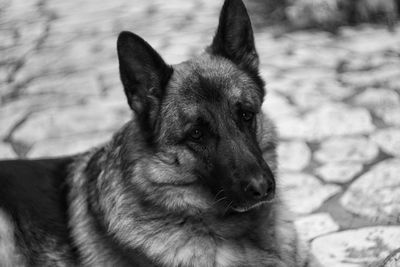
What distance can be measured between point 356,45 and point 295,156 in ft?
8.21

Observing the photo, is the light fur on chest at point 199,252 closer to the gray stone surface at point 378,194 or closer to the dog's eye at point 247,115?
the dog's eye at point 247,115

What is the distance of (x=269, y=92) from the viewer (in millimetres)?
5934

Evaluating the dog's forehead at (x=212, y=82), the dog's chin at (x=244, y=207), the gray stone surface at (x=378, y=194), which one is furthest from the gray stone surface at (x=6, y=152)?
the gray stone surface at (x=378, y=194)

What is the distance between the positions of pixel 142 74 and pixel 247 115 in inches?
22.6

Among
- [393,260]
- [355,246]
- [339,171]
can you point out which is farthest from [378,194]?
[393,260]

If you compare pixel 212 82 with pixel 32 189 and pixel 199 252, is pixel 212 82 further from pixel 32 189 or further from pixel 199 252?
pixel 32 189

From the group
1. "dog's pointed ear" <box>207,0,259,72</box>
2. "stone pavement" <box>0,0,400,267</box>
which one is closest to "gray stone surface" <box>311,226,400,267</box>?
"stone pavement" <box>0,0,400,267</box>

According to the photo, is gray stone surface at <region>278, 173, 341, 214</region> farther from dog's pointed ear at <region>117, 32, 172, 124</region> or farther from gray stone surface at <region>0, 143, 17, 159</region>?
gray stone surface at <region>0, 143, 17, 159</region>

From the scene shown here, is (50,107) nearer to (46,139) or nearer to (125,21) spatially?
(46,139)

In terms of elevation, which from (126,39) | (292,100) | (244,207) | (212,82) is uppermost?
(126,39)

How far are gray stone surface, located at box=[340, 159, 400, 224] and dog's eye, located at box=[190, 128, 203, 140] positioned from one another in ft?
4.41

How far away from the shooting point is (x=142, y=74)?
3.46 m

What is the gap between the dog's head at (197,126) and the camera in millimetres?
3344

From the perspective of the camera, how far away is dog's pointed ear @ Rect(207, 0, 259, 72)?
364 centimetres
